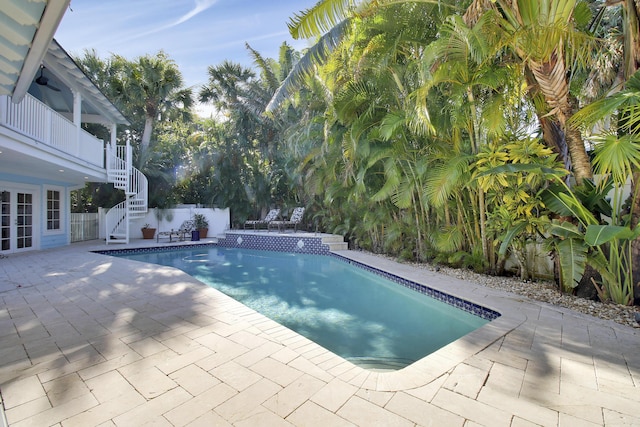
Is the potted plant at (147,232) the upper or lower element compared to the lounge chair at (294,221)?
lower

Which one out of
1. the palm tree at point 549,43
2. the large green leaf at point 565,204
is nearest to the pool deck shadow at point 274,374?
the large green leaf at point 565,204

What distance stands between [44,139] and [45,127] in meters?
0.32

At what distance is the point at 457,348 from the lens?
3139 mm

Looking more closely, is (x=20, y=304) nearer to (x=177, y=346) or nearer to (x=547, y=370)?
(x=177, y=346)

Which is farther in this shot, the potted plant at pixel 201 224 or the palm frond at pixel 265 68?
the potted plant at pixel 201 224

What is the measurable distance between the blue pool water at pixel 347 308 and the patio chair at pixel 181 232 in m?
4.41

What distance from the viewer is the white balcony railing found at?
6.25 metres

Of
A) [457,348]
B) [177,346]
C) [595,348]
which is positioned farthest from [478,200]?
[177,346]

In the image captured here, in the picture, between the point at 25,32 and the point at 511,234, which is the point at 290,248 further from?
the point at 25,32

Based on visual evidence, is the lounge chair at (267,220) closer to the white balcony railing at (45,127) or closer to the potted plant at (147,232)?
the potted plant at (147,232)

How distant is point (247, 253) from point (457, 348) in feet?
34.1

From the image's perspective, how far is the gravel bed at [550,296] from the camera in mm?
4008

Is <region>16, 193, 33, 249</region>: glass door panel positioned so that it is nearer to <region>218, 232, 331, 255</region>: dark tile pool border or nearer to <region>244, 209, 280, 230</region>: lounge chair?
<region>218, 232, 331, 255</region>: dark tile pool border

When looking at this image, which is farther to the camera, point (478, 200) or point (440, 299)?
point (478, 200)
